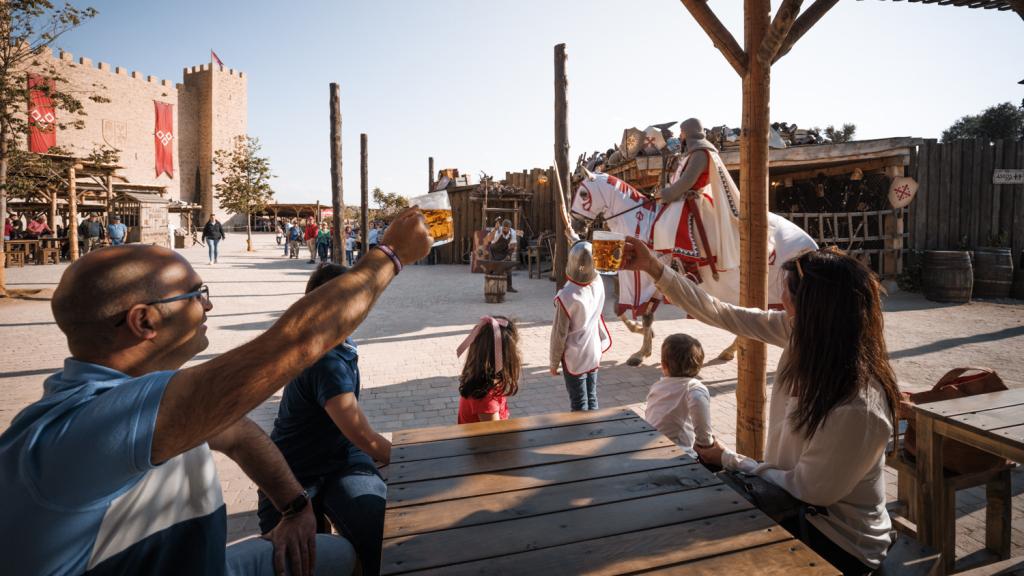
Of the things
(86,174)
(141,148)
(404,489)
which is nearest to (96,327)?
(404,489)

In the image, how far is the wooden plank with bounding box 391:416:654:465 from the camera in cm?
231

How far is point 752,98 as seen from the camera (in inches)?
127

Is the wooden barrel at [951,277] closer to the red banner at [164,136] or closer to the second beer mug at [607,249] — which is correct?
the second beer mug at [607,249]

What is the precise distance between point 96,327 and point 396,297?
12.3 meters

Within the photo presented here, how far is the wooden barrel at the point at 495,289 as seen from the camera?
39.8 feet

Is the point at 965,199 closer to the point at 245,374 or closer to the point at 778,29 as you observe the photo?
the point at 778,29

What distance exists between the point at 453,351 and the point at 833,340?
6.26 metres

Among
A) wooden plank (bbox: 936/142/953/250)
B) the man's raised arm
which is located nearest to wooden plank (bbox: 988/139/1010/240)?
wooden plank (bbox: 936/142/953/250)

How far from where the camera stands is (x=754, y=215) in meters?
3.31

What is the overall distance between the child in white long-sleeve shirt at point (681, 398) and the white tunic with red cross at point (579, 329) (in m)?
0.98

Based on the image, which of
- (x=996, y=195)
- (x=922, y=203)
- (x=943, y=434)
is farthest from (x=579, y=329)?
(x=996, y=195)

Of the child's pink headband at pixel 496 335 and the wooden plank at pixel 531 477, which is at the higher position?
the child's pink headband at pixel 496 335

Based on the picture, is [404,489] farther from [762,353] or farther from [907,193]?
[907,193]

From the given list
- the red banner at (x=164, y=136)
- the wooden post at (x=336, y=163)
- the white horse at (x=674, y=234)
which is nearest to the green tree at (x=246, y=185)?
the red banner at (x=164, y=136)
